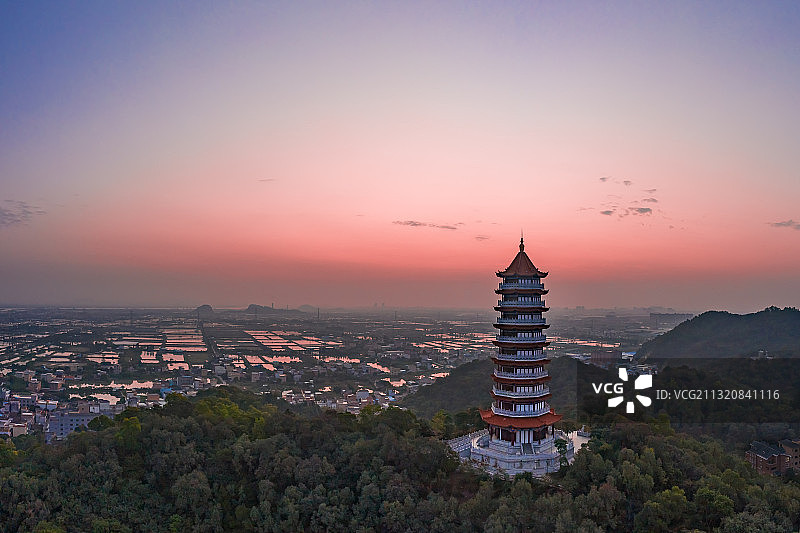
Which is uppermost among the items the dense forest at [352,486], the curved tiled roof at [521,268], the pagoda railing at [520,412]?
the curved tiled roof at [521,268]

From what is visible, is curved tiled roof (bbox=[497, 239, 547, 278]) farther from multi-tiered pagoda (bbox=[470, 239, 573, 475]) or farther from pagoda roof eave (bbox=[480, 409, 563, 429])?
pagoda roof eave (bbox=[480, 409, 563, 429])

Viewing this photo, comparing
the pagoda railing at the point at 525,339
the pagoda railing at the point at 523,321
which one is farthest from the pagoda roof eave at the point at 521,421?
the pagoda railing at the point at 523,321

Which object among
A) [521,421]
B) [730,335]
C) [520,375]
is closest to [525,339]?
[520,375]

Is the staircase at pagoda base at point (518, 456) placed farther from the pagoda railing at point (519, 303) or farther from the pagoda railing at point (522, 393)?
the pagoda railing at point (519, 303)

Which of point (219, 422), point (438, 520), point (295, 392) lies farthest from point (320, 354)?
point (438, 520)

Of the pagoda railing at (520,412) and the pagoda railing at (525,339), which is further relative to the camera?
the pagoda railing at (525,339)

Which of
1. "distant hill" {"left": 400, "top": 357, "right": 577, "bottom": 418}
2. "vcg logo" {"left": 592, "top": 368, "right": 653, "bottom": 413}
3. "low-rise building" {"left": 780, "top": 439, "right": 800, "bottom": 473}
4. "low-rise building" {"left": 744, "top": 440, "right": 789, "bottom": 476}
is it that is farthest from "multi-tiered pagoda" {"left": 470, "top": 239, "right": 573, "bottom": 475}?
"distant hill" {"left": 400, "top": 357, "right": 577, "bottom": 418}

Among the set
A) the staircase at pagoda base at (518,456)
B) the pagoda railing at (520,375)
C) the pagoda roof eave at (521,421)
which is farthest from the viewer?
the pagoda railing at (520,375)
